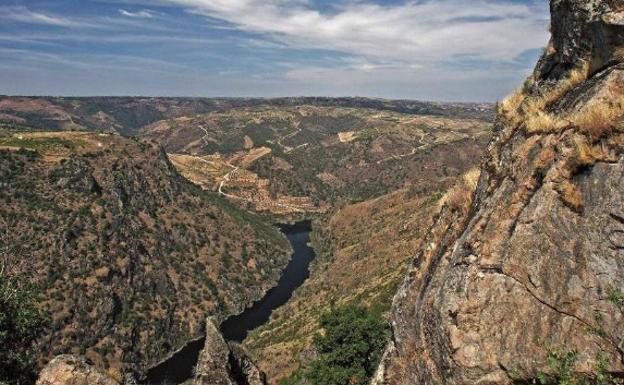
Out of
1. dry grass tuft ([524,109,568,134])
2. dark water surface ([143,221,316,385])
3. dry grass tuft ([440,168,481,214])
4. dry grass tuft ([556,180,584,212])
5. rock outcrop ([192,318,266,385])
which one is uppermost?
dry grass tuft ([524,109,568,134])

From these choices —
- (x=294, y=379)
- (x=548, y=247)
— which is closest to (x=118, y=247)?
(x=294, y=379)

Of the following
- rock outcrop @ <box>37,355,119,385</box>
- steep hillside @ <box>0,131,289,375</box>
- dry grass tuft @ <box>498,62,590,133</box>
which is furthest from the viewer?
steep hillside @ <box>0,131,289,375</box>

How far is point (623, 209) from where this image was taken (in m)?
10.1

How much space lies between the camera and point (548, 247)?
11266 millimetres

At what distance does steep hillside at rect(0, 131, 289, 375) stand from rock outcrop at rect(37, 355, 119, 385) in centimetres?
5839

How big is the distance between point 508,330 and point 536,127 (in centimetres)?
544

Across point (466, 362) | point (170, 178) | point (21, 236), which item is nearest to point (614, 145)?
point (466, 362)

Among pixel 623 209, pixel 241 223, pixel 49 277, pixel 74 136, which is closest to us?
pixel 623 209

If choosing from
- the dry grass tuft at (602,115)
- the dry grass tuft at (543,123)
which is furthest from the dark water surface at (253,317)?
the dry grass tuft at (602,115)

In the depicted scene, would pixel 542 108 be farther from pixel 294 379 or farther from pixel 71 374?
pixel 294 379

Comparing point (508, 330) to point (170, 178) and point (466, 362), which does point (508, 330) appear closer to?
point (466, 362)

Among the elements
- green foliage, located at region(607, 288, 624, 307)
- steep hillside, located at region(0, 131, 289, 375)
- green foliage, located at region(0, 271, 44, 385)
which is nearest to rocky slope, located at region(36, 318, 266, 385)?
green foliage, located at region(0, 271, 44, 385)

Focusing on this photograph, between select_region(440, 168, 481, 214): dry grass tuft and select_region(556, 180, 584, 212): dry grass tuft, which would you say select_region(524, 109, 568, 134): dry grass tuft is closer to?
select_region(556, 180, 584, 212): dry grass tuft

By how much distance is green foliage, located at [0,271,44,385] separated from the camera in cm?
2078
